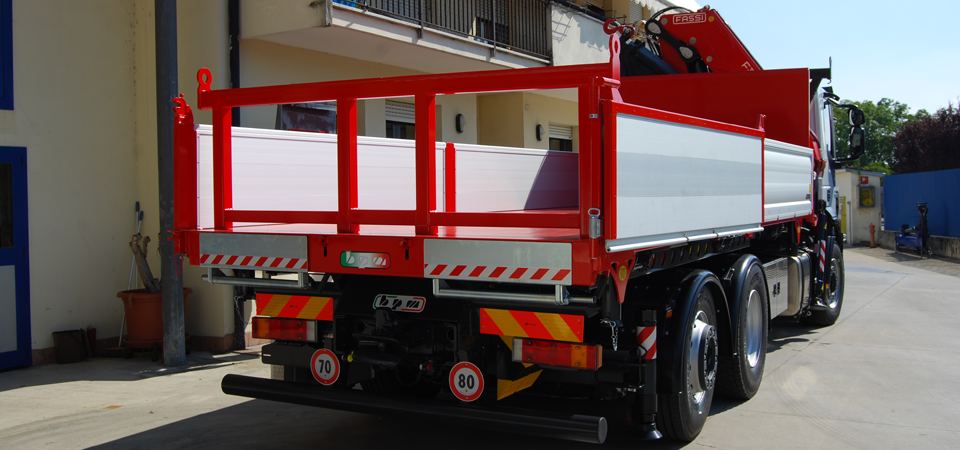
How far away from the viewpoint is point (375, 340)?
4.12 metres

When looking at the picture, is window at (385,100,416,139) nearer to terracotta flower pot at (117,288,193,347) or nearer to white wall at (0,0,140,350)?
white wall at (0,0,140,350)

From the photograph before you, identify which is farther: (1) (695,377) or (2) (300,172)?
(2) (300,172)

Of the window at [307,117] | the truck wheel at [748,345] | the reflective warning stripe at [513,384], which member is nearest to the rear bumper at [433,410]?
the reflective warning stripe at [513,384]

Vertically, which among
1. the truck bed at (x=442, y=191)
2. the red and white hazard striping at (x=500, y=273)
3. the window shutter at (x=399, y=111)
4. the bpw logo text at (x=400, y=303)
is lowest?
the bpw logo text at (x=400, y=303)

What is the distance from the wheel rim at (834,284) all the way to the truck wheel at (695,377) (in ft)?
16.4

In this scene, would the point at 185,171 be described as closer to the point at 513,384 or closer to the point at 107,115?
the point at 513,384

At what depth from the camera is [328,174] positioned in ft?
17.8

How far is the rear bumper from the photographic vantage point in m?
3.59

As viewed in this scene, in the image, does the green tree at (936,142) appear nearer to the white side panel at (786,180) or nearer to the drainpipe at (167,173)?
the white side panel at (786,180)

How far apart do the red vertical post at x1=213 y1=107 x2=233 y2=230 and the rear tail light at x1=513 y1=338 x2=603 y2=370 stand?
1.94 metres

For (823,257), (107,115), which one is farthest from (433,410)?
(823,257)

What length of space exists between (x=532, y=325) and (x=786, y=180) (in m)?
3.84

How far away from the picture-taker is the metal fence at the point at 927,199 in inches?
863

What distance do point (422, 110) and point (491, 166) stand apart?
9.38 ft
